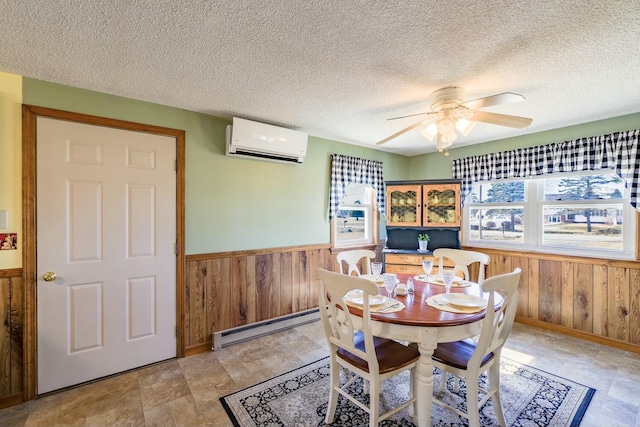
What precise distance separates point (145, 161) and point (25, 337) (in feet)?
4.97

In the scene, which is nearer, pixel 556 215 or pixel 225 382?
pixel 225 382

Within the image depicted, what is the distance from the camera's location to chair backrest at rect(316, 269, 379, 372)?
1557mm

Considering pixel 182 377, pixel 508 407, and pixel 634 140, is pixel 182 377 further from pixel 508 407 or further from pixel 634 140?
pixel 634 140

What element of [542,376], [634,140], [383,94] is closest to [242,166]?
[383,94]

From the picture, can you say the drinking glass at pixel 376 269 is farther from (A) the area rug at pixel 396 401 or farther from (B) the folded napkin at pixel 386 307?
(A) the area rug at pixel 396 401

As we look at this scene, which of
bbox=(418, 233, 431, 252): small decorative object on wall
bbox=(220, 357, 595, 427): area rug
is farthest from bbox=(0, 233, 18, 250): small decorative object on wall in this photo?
bbox=(418, 233, 431, 252): small decorative object on wall

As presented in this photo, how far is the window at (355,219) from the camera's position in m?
4.02

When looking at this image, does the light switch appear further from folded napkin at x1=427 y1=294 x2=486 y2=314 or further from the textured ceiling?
folded napkin at x1=427 y1=294 x2=486 y2=314

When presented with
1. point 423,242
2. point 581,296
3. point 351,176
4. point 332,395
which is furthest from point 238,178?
point 581,296

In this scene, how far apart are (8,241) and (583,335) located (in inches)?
202

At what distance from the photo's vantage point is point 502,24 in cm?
147

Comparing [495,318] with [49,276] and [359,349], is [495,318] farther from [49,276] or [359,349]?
[49,276]

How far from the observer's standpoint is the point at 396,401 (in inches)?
80.5

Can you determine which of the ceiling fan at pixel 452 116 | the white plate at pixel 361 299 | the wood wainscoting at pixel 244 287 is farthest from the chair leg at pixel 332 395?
the ceiling fan at pixel 452 116
